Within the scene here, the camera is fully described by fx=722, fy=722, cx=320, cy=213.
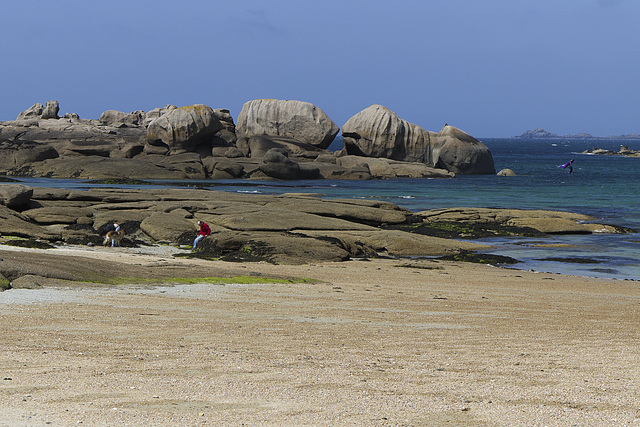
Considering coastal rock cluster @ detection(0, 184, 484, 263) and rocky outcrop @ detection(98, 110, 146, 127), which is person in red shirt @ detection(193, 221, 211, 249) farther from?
rocky outcrop @ detection(98, 110, 146, 127)

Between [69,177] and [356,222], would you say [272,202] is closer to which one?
[356,222]

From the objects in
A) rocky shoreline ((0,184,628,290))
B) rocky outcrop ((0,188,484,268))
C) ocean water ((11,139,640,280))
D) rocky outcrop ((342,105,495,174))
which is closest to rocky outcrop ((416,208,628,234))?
rocky shoreline ((0,184,628,290))

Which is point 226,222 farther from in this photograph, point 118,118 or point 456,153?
point 118,118

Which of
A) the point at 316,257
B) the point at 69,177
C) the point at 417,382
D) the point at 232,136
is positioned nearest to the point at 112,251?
the point at 316,257

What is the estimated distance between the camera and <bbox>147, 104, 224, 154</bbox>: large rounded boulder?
69062mm

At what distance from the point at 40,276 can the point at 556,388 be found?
1006 cm

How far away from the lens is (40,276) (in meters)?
13.6

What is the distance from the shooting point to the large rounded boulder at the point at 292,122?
7462cm

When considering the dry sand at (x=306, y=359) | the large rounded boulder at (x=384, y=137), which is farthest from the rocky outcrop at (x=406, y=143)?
the dry sand at (x=306, y=359)

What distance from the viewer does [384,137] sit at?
7462cm

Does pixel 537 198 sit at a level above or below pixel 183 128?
below

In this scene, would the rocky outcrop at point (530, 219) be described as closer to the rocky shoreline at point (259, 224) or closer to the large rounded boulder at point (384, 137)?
the rocky shoreline at point (259, 224)

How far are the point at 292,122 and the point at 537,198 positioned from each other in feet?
97.3

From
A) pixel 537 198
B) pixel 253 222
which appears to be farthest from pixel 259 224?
pixel 537 198
